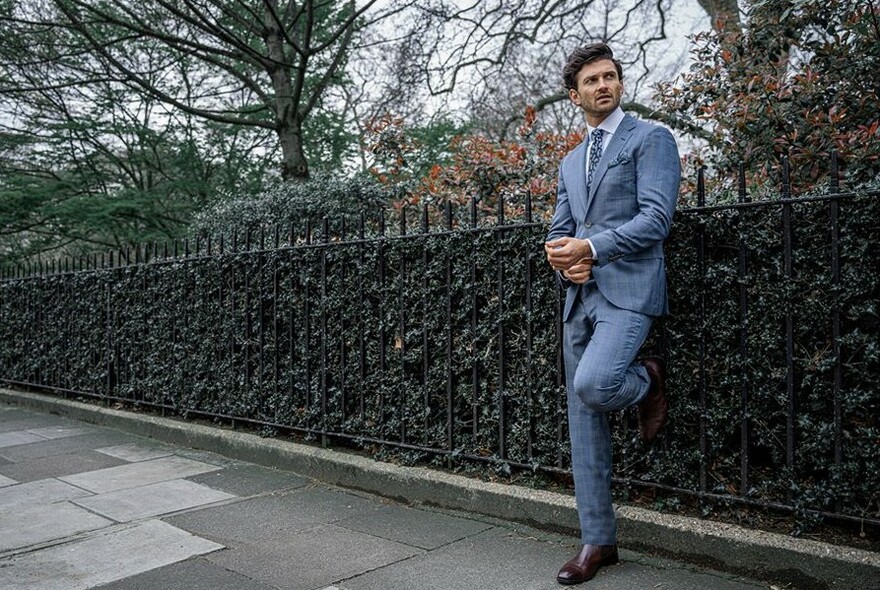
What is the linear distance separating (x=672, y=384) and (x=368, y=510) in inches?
78.5

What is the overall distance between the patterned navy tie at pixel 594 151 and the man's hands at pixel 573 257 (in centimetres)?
40

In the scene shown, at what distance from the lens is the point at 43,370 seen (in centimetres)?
927

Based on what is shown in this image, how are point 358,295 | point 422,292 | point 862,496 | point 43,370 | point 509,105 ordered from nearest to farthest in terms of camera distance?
point 862,496, point 422,292, point 358,295, point 43,370, point 509,105

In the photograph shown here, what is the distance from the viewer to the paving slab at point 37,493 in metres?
4.88

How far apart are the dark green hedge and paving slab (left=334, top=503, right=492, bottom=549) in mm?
410

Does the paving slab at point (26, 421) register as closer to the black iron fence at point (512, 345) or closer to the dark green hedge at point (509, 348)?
the dark green hedge at point (509, 348)

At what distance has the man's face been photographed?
330 centimetres

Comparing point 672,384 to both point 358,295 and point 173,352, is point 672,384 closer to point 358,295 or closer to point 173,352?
point 358,295

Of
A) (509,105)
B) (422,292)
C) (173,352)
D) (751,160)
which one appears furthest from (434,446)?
(509,105)

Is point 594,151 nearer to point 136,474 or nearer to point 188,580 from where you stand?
point 188,580

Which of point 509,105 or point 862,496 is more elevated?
point 509,105

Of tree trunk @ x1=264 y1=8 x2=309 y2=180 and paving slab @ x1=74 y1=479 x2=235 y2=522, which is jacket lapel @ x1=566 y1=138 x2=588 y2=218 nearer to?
paving slab @ x1=74 y1=479 x2=235 y2=522

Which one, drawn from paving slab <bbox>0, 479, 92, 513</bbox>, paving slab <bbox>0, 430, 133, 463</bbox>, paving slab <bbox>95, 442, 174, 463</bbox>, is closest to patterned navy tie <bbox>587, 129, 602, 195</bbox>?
paving slab <bbox>0, 479, 92, 513</bbox>

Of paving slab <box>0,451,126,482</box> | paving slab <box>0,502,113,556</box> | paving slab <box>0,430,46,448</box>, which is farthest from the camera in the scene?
paving slab <box>0,430,46,448</box>
